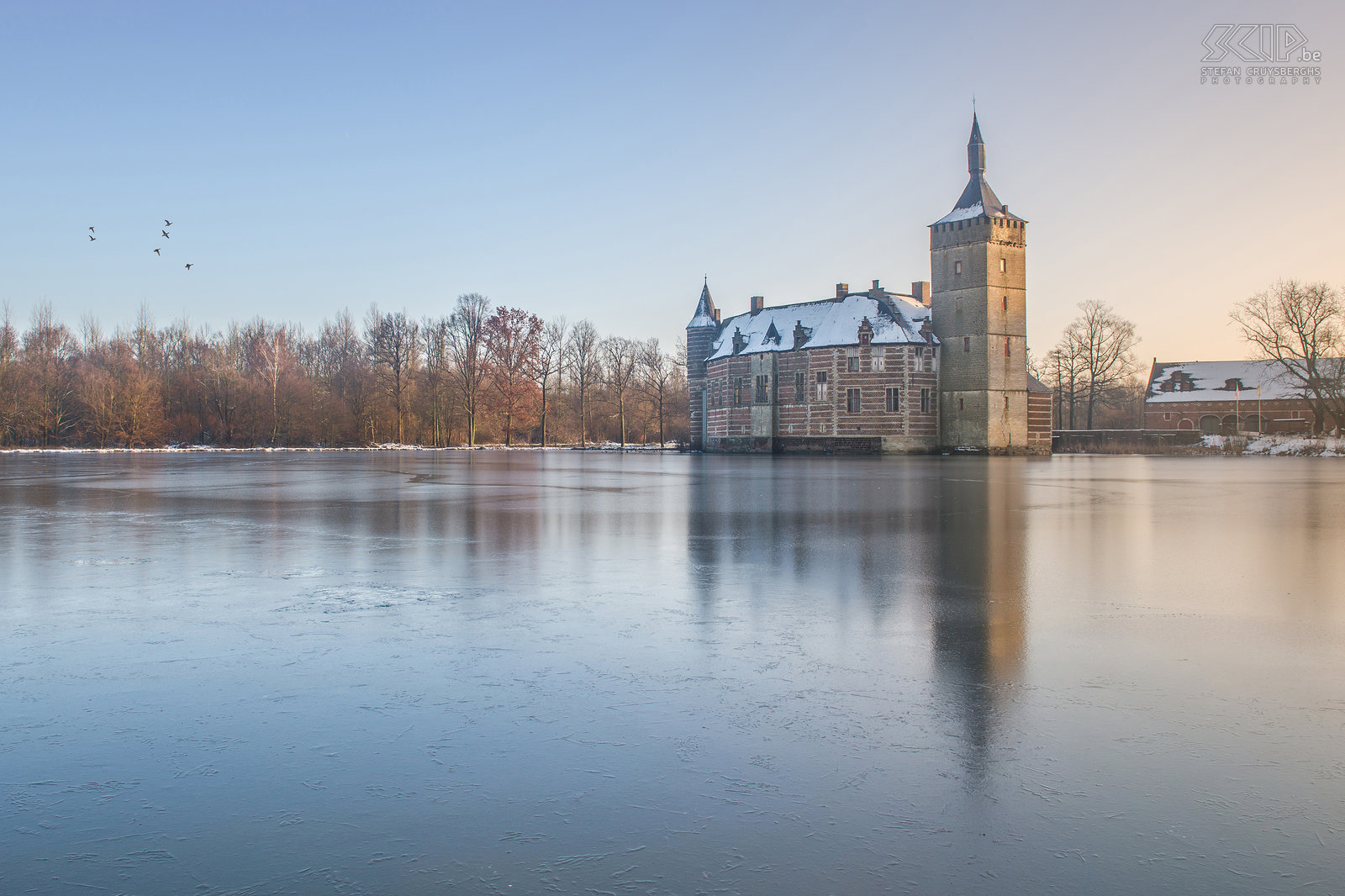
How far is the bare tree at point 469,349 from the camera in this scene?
238ft

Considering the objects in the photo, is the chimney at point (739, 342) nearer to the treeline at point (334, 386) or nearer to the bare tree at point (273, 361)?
the treeline at point (334, 386)

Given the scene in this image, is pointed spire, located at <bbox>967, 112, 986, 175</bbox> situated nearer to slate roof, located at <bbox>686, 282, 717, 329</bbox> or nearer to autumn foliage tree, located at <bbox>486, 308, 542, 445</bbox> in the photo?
slate roof, located at <bbox>686, 282, 717, 329</bbox>

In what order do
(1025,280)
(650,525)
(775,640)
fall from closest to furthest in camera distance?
(775,640) → (650,525) → (1025,280)

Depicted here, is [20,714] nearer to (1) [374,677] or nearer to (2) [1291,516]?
(1) [374,677]

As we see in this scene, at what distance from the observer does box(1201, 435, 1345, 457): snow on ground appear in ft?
169

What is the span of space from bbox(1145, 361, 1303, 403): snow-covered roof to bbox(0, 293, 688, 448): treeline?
48.0 metres

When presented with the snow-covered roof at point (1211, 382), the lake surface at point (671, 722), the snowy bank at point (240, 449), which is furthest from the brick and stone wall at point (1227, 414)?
the lake surface at point (671, 722)

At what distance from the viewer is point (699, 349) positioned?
7512 cm

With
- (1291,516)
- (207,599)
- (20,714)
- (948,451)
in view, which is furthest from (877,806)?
(948,451)

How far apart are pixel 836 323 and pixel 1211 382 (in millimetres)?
47163

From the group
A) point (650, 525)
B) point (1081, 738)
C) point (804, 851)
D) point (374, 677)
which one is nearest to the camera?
point (804, 851)

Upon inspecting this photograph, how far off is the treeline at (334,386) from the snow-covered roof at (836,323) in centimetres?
1689

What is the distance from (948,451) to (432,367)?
4162 cm

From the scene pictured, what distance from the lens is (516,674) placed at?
526 cm
